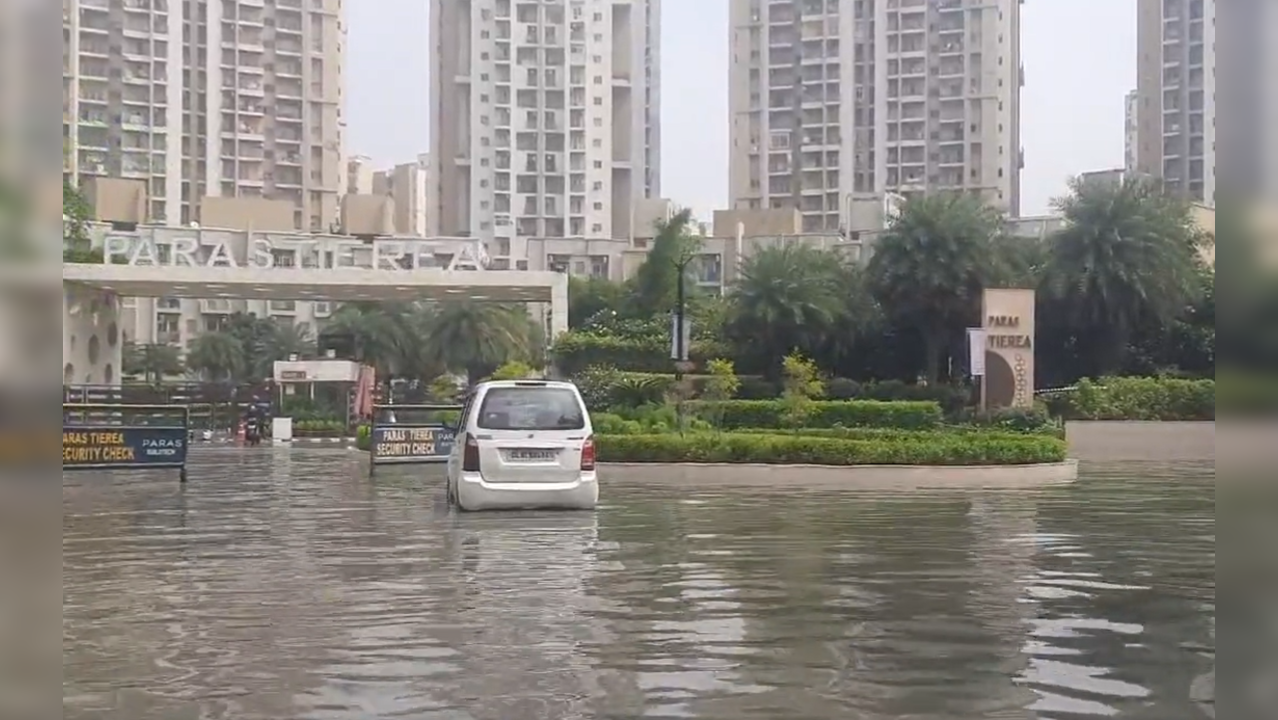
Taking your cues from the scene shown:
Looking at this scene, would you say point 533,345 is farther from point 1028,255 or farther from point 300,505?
point 300,505

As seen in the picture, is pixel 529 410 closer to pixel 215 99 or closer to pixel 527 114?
pixel 527 114

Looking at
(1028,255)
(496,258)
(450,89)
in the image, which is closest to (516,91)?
(450,89)

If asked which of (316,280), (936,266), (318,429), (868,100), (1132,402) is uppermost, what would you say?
(868,100)

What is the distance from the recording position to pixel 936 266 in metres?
40.2

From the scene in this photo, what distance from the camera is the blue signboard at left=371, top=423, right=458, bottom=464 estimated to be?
84.1ft

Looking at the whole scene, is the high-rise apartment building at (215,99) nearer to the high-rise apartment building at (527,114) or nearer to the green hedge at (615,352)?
the high-rise apartment building at (527,114)

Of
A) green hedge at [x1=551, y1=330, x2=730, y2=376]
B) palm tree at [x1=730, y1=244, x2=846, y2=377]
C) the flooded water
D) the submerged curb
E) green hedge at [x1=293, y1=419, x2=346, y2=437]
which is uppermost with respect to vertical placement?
palm tree at [x1=730, y1=244, x2=846, y2=377]

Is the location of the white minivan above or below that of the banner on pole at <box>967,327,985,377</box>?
below

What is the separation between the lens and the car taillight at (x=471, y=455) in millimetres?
15552

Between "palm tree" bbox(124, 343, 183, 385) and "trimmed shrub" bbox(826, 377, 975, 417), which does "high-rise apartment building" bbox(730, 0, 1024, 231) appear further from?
"trimmed shrub" bbox(826, 377, 975, 417)

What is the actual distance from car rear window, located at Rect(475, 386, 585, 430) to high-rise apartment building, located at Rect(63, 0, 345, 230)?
9188 centimetres

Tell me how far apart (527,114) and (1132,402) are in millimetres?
84165

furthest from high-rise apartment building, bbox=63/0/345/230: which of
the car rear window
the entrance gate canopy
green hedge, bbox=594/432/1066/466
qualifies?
the car rear window

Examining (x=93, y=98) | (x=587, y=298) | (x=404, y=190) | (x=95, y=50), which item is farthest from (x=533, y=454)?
(x=404, y=190)
